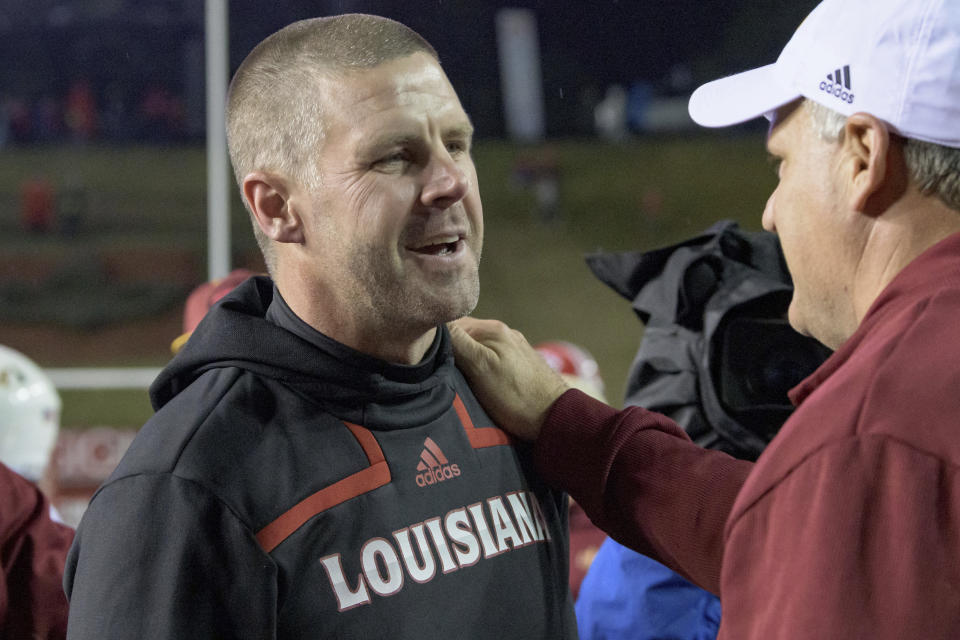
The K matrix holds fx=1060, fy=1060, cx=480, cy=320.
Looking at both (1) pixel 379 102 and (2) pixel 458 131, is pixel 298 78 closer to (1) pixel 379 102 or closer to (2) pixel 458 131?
(1) pixel 379 102

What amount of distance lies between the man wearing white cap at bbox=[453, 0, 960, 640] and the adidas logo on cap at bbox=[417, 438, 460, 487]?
0.18m

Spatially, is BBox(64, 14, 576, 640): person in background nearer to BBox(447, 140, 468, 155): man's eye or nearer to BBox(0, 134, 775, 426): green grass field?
BBox(447, 140, 468, 155): man's eye

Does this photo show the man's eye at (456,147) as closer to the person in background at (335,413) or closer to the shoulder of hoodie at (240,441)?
the person in background at (335,413)

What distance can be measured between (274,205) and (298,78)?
0.55 ft

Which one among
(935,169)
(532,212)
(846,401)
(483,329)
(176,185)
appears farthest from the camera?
(532,212)

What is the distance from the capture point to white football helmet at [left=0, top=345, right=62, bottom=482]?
2.70m

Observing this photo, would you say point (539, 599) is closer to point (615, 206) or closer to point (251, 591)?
point (251, 591)

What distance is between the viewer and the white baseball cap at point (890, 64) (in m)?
1.07

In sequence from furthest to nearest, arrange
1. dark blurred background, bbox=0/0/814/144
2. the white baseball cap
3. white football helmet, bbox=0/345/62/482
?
dark blurred background, bbox=0/0/814/144, white football helmet, bbox=0/345/62/482, the white baseball cap

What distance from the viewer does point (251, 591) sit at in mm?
1156

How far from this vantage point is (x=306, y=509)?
1.24 m

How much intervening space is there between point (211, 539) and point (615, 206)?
12.9 metres

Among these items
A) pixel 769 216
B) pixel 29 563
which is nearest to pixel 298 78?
pixel 769 216

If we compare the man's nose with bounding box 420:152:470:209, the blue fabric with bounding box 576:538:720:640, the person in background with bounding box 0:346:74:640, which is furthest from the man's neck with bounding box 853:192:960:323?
the person in background with bounding box 0:346:74:640
